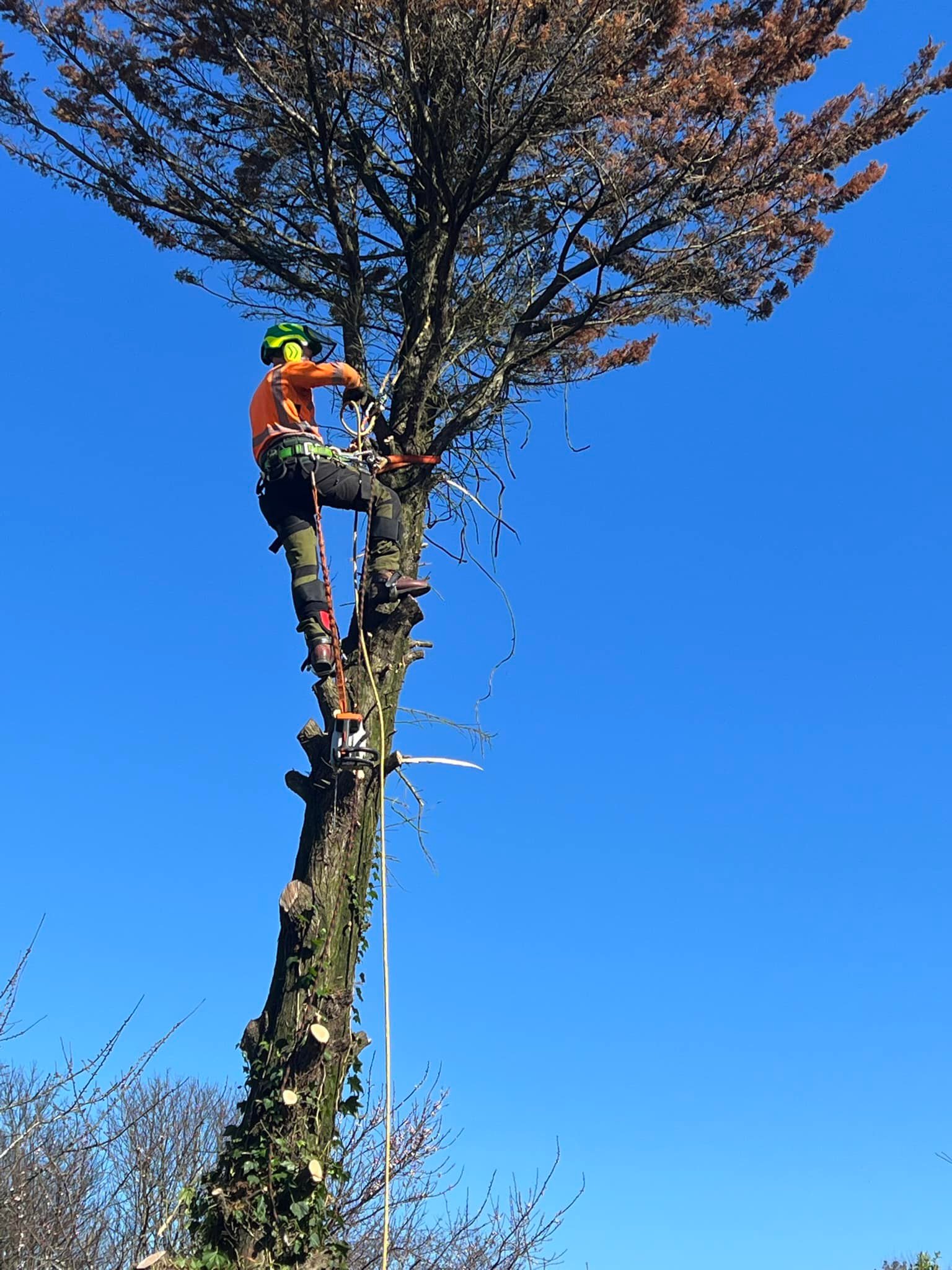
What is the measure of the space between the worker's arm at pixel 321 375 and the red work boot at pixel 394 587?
3.01 ft

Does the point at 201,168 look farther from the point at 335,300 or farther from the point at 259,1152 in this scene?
the point at 259,1152

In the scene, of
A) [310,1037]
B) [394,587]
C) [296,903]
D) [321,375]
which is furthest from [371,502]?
[310,1037]

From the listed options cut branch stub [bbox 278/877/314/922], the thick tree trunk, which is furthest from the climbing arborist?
cut branch stub [bbox 278/877/314/922]

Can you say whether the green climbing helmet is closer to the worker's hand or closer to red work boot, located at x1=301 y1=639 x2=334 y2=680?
the worker's hand

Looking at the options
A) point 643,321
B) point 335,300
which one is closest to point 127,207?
point 335,300

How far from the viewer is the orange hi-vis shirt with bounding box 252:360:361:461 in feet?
19.2

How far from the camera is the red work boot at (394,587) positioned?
5578mm

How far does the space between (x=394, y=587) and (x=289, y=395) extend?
1060 millimetres

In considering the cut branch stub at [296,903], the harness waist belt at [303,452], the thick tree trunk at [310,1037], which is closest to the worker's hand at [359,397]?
the harness waist belt at [303,452]

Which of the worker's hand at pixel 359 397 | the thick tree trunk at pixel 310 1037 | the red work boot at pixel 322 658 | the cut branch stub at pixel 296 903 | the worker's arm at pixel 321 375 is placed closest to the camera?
the thick tree trunk at pixel 310 1037

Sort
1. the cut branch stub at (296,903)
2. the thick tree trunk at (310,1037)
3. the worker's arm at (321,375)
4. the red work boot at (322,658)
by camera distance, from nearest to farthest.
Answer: the thick tree trunk at (310,1037)
the cut branch stub at (296,903)
the red work boot at (322,658)
the worker's arm at (321,375)

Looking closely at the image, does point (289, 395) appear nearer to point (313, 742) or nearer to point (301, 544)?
point (301, 544)

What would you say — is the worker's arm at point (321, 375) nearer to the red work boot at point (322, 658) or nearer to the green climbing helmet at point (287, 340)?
the green climbing helmet at point (287, 340)

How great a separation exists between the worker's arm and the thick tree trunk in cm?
118
